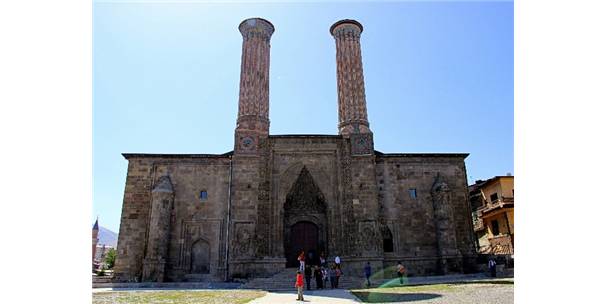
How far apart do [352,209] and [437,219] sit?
4.40 meters

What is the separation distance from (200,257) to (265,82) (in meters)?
10.4

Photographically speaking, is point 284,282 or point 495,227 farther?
point 495,227

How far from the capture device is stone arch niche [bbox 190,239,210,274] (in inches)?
718

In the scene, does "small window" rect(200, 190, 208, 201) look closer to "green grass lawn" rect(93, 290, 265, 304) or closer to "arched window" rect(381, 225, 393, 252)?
"green grass lawn" rect(93, 290, 265, 304)

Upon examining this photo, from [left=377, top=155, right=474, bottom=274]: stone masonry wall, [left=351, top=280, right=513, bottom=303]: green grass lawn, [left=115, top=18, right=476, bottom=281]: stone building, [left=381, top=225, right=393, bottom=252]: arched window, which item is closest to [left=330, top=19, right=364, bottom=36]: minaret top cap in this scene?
[left=115, top=18, right=476, bottom=281]: stone building

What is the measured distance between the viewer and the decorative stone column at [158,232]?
17.2 m

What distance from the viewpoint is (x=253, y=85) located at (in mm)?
21469

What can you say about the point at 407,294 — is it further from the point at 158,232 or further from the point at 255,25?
the point at 255,25

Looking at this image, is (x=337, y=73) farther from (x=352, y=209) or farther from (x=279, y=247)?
(x=279, y=247)

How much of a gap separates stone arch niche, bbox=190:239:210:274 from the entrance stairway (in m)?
3.30

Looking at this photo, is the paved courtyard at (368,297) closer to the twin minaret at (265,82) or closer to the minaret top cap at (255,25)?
the twin minaret at (265,82)

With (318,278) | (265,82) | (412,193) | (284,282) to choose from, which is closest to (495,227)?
(412,193)
